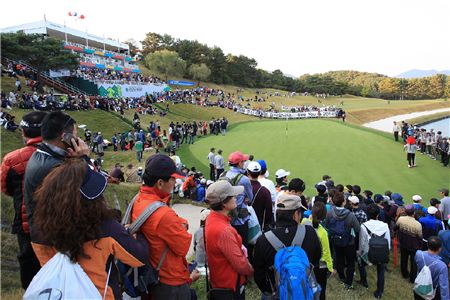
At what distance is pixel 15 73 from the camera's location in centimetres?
3022

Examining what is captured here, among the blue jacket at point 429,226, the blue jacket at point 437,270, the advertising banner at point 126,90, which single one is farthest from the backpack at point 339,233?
the advertising banner at point 126,90

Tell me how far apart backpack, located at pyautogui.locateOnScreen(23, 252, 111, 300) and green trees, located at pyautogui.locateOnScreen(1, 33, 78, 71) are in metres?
33.2

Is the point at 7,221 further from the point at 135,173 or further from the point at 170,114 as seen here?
the point at 170,114

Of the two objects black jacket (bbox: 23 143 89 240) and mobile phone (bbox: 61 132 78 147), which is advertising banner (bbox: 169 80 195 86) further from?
black jacket (bbox: 23 143 89 240)

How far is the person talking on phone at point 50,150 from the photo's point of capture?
2760 mm

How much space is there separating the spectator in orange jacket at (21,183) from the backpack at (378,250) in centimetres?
534

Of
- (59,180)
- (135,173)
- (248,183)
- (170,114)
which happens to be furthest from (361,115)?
(59,180)

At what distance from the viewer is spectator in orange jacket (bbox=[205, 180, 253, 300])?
10.5 feet

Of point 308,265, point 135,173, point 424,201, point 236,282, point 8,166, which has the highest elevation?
point 8,166

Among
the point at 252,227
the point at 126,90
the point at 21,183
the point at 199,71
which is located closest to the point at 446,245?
the point at 252,227

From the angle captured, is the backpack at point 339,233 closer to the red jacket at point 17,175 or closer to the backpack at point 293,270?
the backpack at point 293,270

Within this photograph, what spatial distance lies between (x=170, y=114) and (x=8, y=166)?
33949 mm

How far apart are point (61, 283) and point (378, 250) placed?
5.49m

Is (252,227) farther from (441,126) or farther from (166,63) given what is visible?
(166,63)
